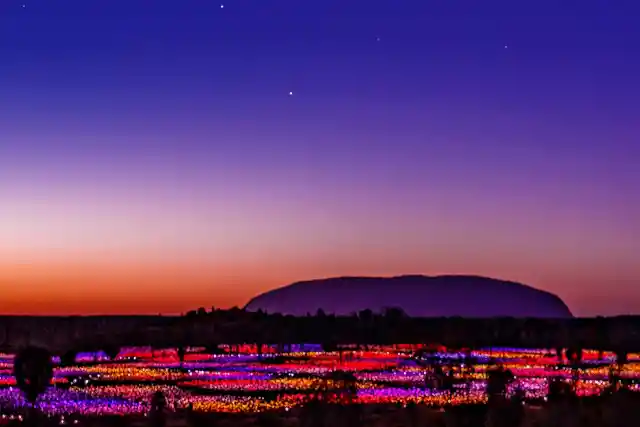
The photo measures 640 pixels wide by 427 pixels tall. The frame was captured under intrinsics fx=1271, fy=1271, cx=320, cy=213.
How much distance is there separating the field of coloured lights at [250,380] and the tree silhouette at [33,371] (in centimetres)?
59

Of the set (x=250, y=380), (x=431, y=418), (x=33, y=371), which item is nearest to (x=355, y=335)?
(x=250, y=380)

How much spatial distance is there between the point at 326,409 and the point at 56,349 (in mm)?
44257

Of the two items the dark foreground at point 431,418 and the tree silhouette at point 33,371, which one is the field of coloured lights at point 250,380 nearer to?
the tree silhouette at point 33,371

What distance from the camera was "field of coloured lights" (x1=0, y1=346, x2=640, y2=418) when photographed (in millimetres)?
36250

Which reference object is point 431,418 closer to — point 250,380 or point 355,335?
point 250,380

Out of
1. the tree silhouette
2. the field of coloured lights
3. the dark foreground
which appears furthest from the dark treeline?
the dark foreground

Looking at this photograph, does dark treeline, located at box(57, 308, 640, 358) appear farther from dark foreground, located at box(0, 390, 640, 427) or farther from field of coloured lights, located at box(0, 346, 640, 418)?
dark foreground, located at box(0, 390, 640, 427)

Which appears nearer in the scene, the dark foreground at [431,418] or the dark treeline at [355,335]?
the dark foreground at [431,418]

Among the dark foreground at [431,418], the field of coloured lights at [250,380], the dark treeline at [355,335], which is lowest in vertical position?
the dark foreground at [431,418]

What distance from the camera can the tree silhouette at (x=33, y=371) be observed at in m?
33.2

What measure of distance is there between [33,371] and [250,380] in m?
12.7

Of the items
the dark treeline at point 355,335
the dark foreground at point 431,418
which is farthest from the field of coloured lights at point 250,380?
the dark treeline at point 355,335

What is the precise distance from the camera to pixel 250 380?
148ft

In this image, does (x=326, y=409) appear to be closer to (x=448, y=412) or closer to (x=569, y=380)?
(x=448, y=412)
